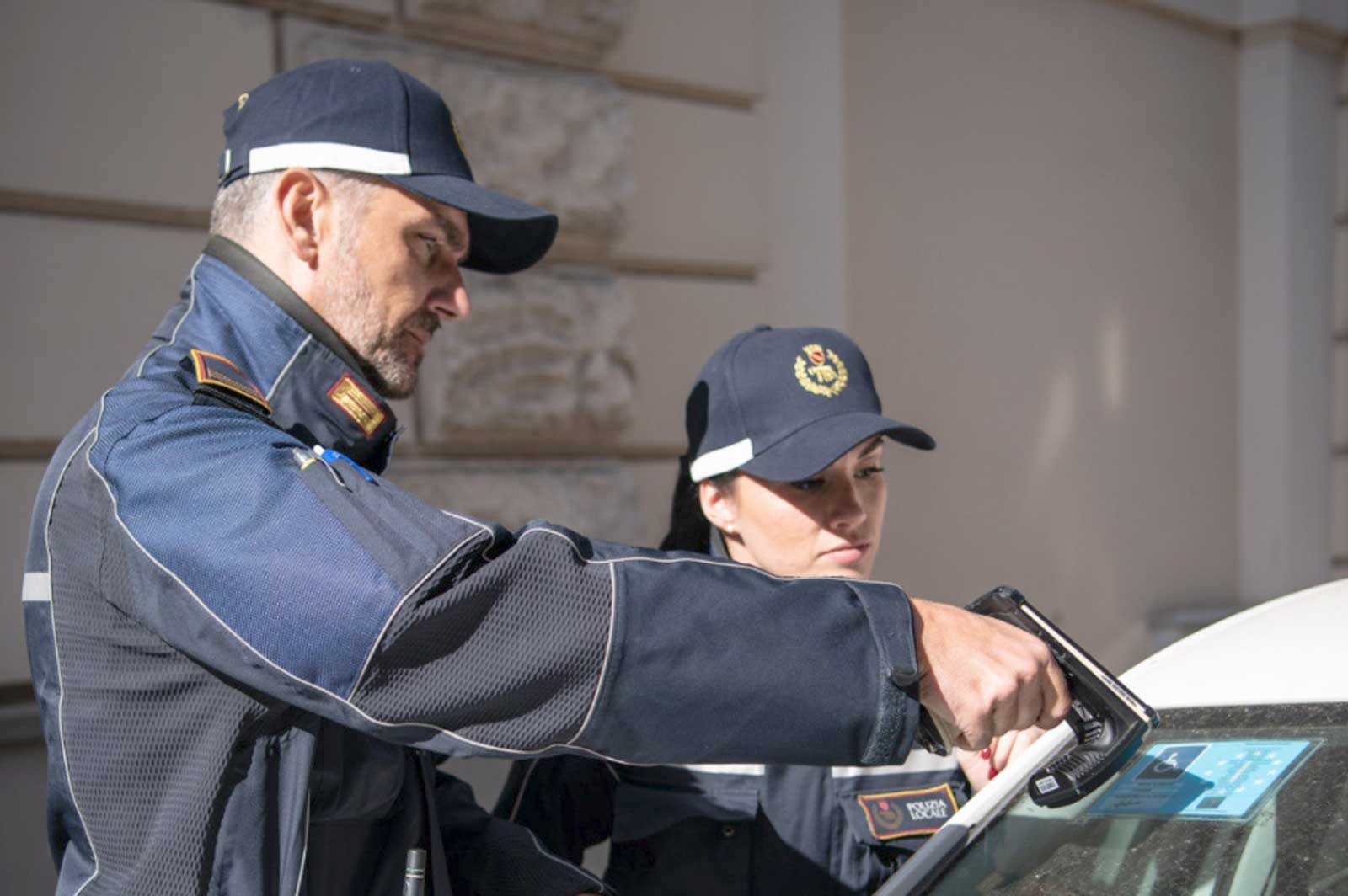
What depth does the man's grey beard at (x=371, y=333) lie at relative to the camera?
1560 millimetres

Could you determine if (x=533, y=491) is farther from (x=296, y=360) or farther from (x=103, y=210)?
(x=296, y=360)

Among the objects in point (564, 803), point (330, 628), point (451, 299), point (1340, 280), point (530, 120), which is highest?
point (530, 120)

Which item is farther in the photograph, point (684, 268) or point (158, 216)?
point (684, 268)

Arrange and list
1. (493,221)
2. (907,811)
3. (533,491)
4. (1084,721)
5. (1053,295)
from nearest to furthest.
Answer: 1. (1084,721)
2. (493,221)
3. (907,811)
4. (533,491)
5. (1053,295)

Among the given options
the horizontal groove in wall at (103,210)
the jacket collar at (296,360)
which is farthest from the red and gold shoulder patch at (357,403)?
the horizontal groove in wall at (103,210)

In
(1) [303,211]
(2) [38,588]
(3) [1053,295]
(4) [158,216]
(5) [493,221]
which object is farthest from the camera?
(3) [1053,295]

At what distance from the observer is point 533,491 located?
12.0 feet

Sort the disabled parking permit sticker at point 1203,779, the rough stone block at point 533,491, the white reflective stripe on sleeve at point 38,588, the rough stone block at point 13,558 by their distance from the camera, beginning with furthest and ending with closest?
the rough stone block at point 533,491
the rough stone block at point 13,558
the disabled parking permit sticker at point 1203,779
the white reflective stripe on sleeve at point 38,588

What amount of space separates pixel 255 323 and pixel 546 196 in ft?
7.64

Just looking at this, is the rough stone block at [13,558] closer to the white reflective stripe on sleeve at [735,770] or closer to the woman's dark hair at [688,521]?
the woman's dark hair at [688,521]

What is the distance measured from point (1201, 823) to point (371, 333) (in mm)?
1049

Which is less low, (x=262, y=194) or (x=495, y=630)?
(x=262, y=194)

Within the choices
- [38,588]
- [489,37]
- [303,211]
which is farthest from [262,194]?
[489,37]

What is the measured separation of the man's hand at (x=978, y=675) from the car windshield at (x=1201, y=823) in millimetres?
385
